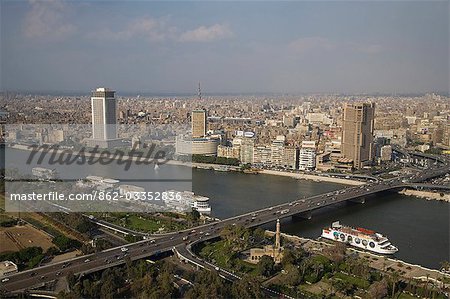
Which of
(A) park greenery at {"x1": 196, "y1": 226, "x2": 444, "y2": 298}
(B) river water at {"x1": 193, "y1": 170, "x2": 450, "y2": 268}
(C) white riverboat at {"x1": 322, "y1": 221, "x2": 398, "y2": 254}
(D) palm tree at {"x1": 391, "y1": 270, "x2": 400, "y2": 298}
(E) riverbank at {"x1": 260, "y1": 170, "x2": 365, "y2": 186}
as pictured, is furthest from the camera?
(E) riverbank at {"x1": 260, "y1": 170, "x2": 365, "y2": 186}

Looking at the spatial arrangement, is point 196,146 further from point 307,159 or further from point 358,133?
point 358,133

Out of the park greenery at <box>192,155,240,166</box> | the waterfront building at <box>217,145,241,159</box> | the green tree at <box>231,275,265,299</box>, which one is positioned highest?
the waterfront building at <box>217,145,241,159</box>

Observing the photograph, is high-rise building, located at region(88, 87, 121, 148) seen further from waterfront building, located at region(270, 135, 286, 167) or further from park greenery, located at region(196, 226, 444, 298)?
park greenery, located at region(196, 226, 444, 298)

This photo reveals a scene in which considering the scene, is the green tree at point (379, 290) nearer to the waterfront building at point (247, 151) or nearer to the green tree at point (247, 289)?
the green tree at point (247, 289)

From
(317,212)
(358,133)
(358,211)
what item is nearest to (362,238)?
(317,212)

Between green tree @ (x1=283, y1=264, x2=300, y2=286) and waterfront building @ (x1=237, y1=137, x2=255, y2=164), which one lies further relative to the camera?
waterfront building @ (x1=237, y1=137, x2=255, y2=164)

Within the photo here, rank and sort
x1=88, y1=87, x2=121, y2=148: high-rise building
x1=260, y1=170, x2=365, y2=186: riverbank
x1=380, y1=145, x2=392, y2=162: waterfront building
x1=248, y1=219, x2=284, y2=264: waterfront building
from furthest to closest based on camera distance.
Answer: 1. x1=88, y1=87, x2=121, y2=148: high-rise building
2. x1=380, y1=145, x2=392, y2=162: waterfront building
3. x1=260, y1=170, x2=365, y2=186: riverbank
4. x1=248, y1=219, x2=284, y2=264: waterfront building

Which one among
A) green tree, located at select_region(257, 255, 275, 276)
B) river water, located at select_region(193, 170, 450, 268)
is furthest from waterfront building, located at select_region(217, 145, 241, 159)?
green tree, located at select_region(257, 255, 275, 276)
